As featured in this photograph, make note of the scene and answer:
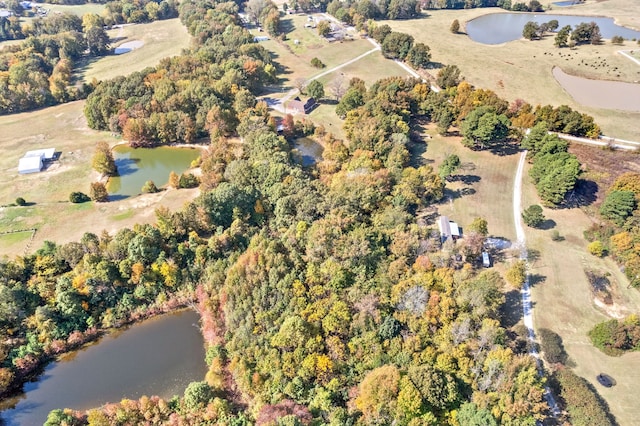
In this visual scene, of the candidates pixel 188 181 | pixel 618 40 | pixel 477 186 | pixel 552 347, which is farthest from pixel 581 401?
pixel 618 40

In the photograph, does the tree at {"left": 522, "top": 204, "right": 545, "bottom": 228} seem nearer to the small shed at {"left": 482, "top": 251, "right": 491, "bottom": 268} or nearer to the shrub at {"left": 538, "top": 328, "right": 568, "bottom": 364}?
the small shed at {"left": 482, "top": 251, "right": 491, "bottom": 268}

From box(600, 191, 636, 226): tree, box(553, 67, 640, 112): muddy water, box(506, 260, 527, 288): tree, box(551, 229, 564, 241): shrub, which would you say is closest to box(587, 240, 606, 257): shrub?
box(551, 229, 564, 241): shrub

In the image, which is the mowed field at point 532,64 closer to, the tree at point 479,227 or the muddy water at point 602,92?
the muddy water at point 602,92

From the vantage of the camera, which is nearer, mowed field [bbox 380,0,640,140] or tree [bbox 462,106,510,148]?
tree [bbox 462,106,510,148]

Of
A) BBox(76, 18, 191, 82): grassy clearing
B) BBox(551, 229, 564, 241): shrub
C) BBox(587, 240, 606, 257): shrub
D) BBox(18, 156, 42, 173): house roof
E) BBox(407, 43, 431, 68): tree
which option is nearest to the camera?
BBox(587, 240, 606, 257): shrub

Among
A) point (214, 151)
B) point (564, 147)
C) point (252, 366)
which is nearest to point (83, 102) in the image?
point (214, 151)

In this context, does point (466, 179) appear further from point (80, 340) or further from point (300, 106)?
point (80, 340)
